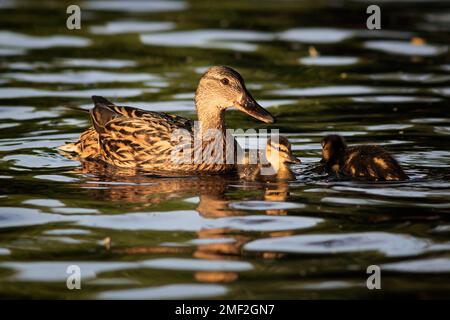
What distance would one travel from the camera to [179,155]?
9.23 m

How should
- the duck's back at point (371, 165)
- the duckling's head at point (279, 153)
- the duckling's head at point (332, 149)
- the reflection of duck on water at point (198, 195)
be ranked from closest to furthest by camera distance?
the reflection of duck on water at point (198, 195)
the duck's back at point (371, 165)
the duckling's head at point (279, 153)
the duckling's head at point (332, 149)

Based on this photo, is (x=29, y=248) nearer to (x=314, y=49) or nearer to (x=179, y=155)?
(x=179, y=155)

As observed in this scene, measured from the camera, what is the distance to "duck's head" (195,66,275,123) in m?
9.31

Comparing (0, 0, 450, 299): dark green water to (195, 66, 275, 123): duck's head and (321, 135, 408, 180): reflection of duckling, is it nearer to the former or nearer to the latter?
(321, 135, 408, 180): reflection of duckling

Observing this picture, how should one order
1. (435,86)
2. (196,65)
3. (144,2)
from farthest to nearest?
1. (144,2)
2. (196,65)
3. (435,86)

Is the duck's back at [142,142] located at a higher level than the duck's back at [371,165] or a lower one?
higher

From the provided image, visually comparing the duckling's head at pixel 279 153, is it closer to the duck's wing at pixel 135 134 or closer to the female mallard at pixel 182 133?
the female mallard at pixel 182 133

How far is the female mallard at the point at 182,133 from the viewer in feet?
30.3

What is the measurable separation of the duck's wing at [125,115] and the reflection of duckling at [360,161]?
139cm

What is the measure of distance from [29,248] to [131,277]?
965mm

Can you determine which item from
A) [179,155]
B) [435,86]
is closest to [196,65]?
[435,86]

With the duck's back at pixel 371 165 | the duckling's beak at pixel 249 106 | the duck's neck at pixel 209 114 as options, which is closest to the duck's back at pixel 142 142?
the duck's neck at pixel 209 114

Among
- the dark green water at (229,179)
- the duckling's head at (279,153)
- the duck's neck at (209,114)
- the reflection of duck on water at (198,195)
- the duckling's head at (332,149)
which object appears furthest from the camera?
the duck's neck at (209,114)
